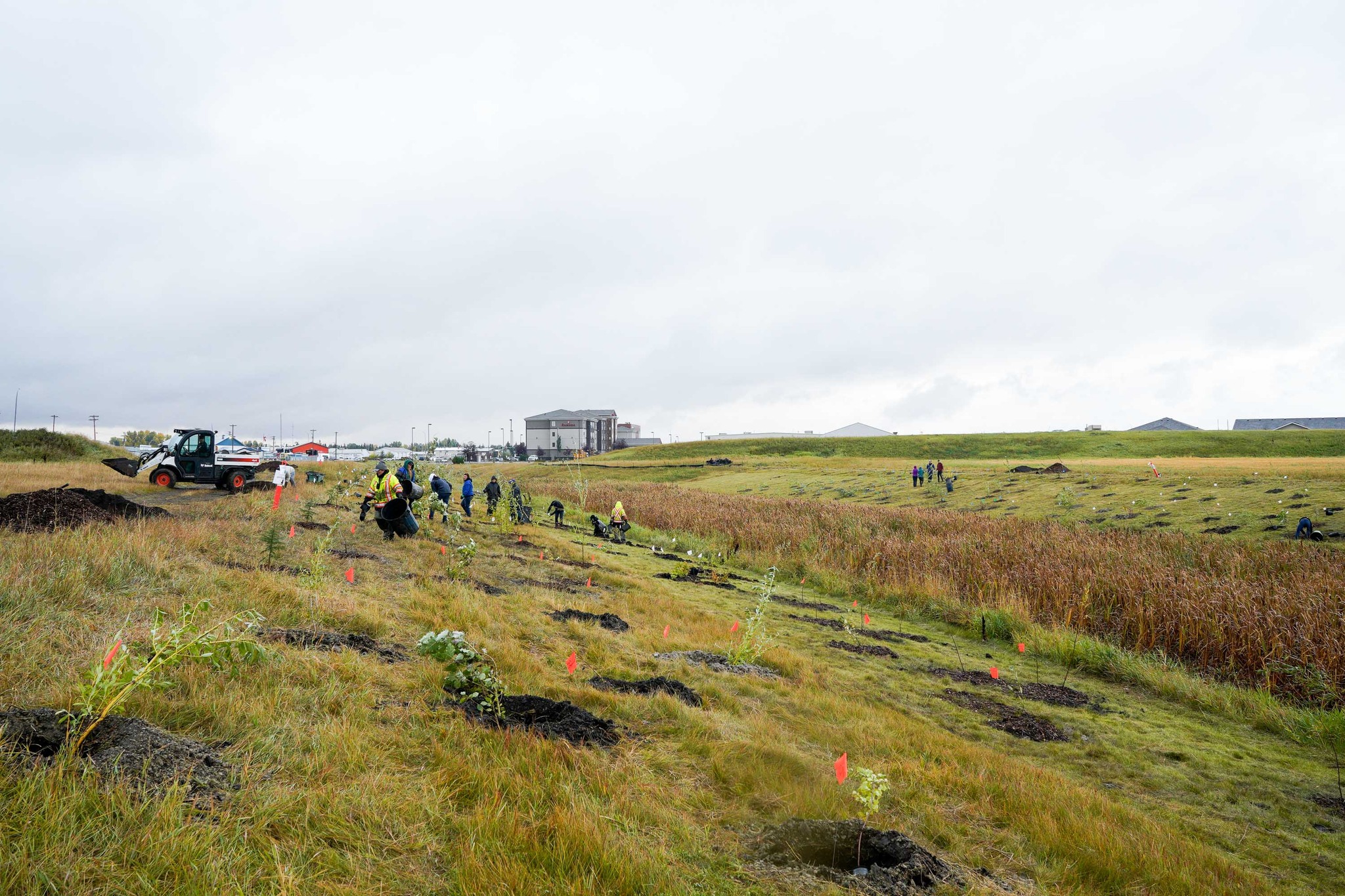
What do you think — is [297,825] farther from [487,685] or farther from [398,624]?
[398,624]

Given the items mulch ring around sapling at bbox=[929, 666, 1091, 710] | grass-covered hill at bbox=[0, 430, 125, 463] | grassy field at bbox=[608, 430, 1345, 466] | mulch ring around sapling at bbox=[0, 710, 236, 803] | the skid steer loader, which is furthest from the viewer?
grassy field at bbox=[608, 430, 1345, 466]

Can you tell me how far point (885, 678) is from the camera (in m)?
8.91

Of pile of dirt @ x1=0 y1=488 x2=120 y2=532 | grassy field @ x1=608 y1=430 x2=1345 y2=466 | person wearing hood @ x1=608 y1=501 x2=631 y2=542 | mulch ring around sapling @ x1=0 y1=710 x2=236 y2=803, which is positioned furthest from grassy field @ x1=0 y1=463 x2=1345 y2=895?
grassy field @ x1=608 y1=430 x2=1345 y2=466

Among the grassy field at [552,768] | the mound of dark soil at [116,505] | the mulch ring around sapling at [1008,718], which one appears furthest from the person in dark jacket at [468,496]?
the mulch ring around sapling at [1008,718]

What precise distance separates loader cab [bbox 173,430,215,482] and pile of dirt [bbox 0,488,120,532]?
13924 mm

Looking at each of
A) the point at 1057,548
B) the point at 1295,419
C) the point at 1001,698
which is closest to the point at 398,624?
the point at 1001,698

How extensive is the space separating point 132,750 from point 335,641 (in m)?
2.64

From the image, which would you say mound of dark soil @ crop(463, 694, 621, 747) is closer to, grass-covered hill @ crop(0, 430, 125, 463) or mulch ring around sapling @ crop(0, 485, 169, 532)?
mulch ring around sapling @ crop(0, 485, 169, 532)

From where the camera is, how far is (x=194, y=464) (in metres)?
22.6

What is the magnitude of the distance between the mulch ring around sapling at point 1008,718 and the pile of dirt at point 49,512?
468 inches

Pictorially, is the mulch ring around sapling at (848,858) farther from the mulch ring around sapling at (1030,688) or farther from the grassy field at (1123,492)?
the grassy field at (1123,492)

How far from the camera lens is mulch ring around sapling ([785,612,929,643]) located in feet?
37.2

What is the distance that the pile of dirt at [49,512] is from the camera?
8.27 meters

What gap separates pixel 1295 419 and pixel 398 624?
17344cm
